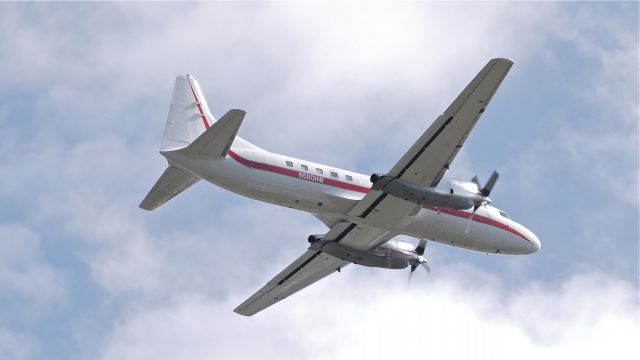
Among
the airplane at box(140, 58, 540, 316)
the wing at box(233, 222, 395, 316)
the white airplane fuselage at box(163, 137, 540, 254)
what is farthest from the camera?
the wing at box(233, 222, 395, 316)

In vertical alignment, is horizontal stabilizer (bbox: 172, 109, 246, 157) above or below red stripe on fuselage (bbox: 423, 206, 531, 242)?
below

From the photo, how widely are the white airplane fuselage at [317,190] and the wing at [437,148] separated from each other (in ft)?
2.71

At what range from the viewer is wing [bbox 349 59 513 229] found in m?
A: 41.5

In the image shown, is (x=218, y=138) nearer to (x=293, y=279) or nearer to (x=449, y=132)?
(x=449, y=132)

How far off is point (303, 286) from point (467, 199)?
12.1 meters

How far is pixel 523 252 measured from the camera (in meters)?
52.1

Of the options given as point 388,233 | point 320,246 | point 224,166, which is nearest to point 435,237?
point 388,233

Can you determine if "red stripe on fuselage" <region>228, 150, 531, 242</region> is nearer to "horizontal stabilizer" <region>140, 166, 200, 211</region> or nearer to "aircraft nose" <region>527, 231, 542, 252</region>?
"aircraft nose" <region>527, 231, 542, 252</region>

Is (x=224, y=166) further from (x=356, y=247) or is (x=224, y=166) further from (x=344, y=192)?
(x=356, y=247)

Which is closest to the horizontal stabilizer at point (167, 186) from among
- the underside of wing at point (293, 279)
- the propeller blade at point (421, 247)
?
the underside of wing at point (293, 279)

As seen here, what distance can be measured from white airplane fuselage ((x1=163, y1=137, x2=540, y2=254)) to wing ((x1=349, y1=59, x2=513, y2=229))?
0.82 meters

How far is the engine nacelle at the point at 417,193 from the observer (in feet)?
147

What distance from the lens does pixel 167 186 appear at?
150 ft

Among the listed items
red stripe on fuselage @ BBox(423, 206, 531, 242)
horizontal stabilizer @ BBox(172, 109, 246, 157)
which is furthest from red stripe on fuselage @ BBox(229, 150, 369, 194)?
red stripe on fuselage @ BBox(423, 206, 531, 242)
